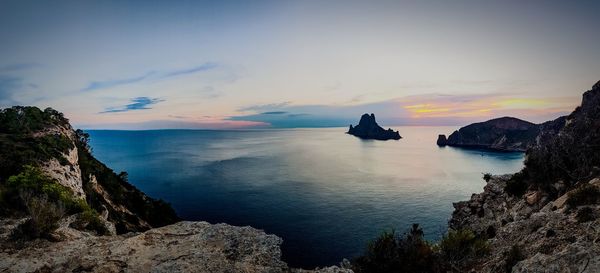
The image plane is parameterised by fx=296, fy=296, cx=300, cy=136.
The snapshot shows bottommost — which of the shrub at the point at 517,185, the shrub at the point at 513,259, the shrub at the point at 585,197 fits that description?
the shrub at the point at 513,259

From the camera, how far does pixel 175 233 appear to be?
57.4ft

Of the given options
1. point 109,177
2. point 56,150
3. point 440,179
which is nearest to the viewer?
point 56,150

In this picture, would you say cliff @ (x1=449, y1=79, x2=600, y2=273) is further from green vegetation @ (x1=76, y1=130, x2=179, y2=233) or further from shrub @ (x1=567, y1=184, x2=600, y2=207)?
green vegetation @ (x1=76, y1=130, x2=179, y2=233)

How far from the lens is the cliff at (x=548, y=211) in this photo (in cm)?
1481

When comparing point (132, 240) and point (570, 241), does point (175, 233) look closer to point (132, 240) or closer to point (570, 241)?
point (132, 240)

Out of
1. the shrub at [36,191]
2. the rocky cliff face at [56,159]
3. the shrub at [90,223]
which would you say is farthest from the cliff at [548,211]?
the rocky cliff face at [56,159]

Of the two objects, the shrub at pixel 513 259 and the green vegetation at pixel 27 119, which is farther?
the green vegetation at pixel 27 119

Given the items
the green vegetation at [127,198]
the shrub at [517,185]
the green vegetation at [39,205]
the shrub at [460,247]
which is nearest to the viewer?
the green vegetation at [39,205]

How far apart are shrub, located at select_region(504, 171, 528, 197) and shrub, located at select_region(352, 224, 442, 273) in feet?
67.6

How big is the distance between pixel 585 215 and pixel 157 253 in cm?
2447

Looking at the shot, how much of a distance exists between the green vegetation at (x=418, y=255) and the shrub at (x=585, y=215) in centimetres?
583

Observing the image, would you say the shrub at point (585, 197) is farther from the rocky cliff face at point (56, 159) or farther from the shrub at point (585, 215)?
the rocky cliff face at point (56, 159)

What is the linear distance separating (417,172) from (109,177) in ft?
390

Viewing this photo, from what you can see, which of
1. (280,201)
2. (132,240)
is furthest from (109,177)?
(132,240)
